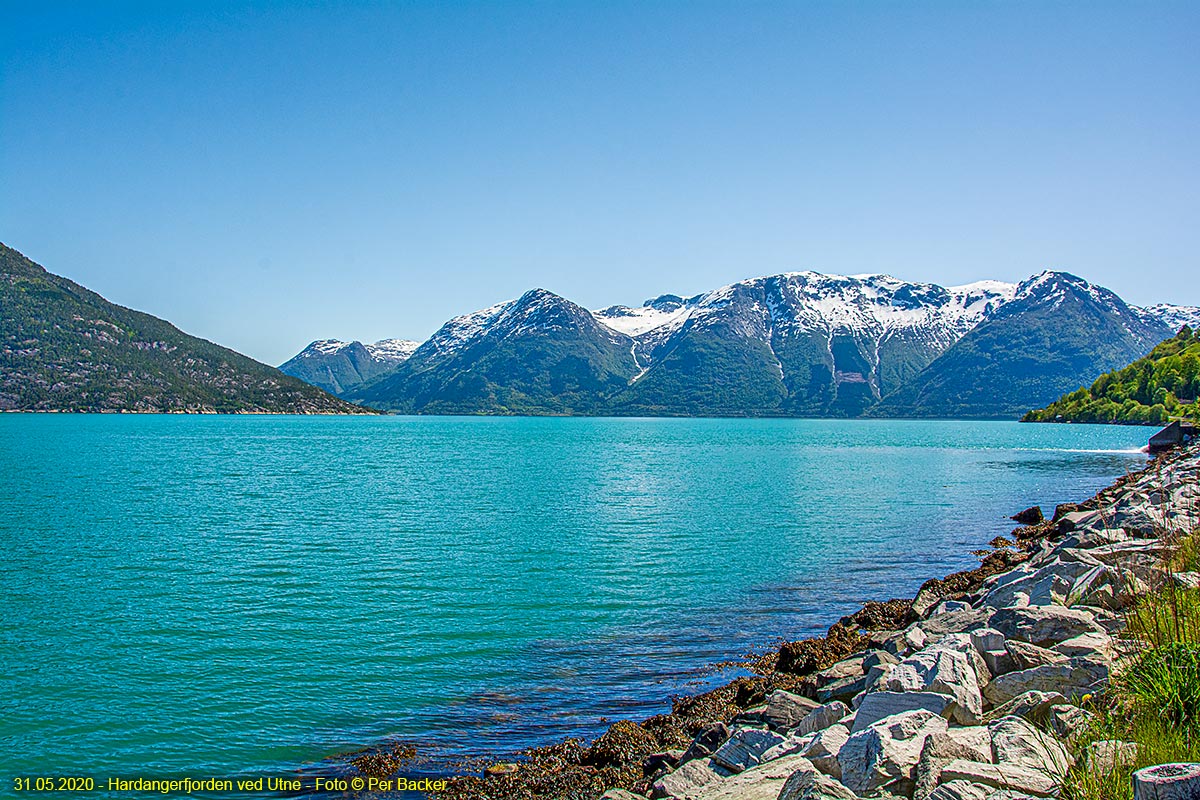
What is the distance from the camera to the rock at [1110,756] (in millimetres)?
6098

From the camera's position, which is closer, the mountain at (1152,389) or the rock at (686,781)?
the rock at (686,781)

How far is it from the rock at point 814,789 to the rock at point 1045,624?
699cm

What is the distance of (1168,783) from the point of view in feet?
15.7

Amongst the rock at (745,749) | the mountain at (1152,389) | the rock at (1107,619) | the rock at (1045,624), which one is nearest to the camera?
the rock at (745,749)

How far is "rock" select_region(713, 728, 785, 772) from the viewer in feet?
35.0

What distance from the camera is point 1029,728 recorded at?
26.7 ft

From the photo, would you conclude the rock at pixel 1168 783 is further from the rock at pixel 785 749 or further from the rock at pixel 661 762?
the rock at pixel 661 762

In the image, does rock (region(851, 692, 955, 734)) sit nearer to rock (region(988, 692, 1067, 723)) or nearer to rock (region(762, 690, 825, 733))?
rock (region(988, 692, 1067, 723))

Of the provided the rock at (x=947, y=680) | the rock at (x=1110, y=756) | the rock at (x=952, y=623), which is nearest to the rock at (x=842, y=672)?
the rock at (x=952, y=623)

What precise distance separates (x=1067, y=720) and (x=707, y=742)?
209 inches

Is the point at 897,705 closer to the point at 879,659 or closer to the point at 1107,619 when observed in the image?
the point at 879,659

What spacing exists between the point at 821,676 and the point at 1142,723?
853 cm

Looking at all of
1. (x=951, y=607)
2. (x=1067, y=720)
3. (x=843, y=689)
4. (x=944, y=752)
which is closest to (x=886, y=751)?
(x=944, y=752)

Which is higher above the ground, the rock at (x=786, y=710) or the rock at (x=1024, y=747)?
the rock at (x=1024, y=747)
